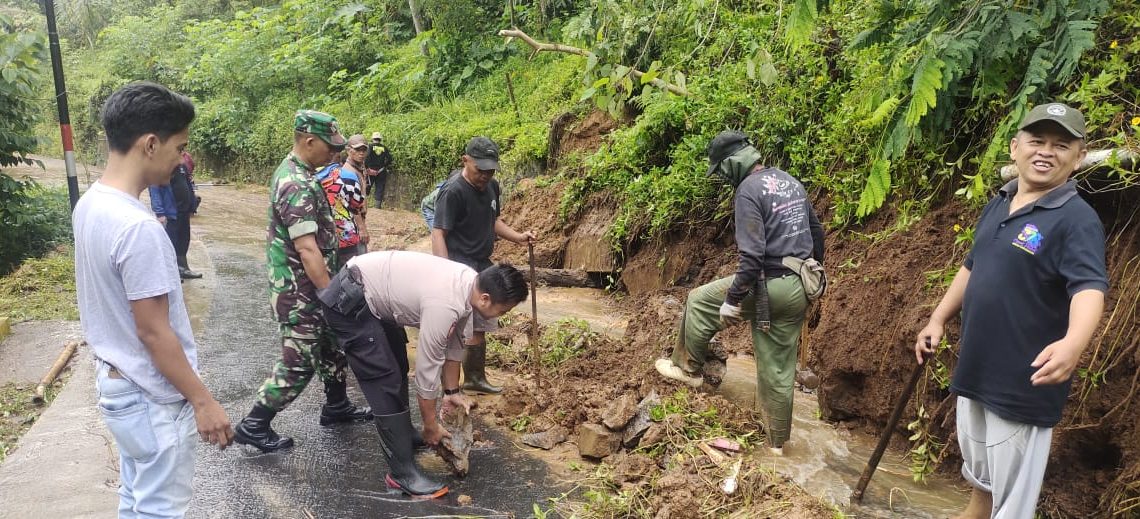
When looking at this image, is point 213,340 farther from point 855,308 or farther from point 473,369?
point 855,308

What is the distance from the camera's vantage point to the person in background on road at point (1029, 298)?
2.71m

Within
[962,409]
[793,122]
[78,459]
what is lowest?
[78,459]

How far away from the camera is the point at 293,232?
418 cm

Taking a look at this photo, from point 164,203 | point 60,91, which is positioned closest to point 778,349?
point 164,203

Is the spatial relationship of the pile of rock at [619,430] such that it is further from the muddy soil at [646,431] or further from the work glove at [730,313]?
the work glove at [730,313]

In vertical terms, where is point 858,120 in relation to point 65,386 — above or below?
above

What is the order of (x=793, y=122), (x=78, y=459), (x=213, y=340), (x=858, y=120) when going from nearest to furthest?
(x=78, y=459) → (x=858, y=120) → (x=213, y=340) → (x=793, y=122)

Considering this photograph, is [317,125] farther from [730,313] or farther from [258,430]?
[730,313]

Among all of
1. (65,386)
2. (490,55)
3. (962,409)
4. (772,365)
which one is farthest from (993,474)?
(490,55)

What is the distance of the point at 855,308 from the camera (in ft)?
17.2

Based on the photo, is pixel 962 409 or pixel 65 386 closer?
pixel 962 409

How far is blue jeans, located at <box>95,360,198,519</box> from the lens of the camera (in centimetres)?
245

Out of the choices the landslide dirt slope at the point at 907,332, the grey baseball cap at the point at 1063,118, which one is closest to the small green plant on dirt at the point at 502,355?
the landslide dirt slope at the point at 907,332

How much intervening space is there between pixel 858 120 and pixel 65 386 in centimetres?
650
